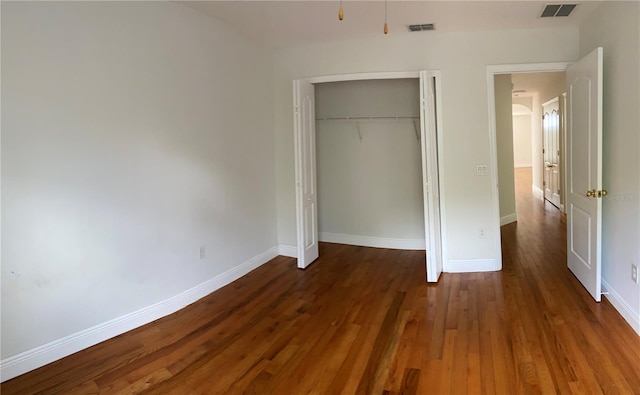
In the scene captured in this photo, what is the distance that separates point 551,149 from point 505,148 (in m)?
2.59

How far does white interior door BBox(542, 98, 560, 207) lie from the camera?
7.87 metres

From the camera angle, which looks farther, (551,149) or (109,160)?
(551,149)

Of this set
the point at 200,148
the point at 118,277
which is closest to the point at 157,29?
the point at 200,148

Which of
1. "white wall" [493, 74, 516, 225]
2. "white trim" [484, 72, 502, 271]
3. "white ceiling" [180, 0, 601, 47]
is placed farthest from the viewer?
"white wall" [493, 74, 516, 225]

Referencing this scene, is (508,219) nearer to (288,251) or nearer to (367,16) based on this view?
(288,251)

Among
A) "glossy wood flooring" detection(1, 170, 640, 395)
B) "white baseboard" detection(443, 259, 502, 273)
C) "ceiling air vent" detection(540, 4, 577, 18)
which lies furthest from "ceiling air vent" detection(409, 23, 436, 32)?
"glossy wood flooring" detection(1, 170, 640, 395)

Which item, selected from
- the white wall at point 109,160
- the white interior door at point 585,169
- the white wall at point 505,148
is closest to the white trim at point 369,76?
the white wall at point 109,160

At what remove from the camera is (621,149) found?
10.1 ft

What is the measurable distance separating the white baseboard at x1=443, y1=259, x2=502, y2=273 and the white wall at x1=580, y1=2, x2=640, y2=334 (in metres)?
1.00

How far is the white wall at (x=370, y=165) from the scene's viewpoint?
5270 millimetres

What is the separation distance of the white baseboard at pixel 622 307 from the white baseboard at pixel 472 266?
1.00m

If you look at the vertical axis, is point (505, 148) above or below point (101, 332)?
above

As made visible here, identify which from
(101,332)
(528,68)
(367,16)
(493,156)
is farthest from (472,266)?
(101,332)

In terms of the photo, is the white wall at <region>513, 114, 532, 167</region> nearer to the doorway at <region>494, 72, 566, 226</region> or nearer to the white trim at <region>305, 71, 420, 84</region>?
the doorway at <region>494, 72, 566, 226</region>
